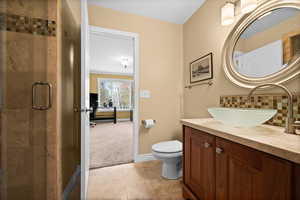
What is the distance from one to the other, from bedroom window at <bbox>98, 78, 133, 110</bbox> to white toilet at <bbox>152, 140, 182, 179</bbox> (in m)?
5.08

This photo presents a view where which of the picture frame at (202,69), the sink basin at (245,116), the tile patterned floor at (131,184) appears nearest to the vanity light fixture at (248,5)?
the picture frame at (202,69)

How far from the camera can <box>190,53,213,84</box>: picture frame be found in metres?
1.61

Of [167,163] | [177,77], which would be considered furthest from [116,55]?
[167,163]

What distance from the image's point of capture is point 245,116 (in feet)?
2.72

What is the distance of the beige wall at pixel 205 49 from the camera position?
146 centimetres

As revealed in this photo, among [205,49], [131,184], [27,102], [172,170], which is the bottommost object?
[131,184]

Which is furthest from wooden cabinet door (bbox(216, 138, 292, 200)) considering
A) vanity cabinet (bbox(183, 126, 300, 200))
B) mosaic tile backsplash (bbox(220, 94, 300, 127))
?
mosaic tile backsplash (bbox(220, 94, 300, 127))

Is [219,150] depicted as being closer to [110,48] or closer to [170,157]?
[170,157]

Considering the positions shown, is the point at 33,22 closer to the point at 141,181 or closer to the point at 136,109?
the point at 136,109

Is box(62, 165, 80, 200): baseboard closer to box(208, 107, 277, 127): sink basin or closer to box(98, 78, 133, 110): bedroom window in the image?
box(208, 107, 277, 127): sink basin

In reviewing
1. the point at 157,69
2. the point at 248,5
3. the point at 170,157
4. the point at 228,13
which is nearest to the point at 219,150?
the point at 170,157

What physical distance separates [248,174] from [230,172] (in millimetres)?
112

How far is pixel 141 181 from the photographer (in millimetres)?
1489

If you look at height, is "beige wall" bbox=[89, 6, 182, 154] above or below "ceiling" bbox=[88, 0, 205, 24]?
below
